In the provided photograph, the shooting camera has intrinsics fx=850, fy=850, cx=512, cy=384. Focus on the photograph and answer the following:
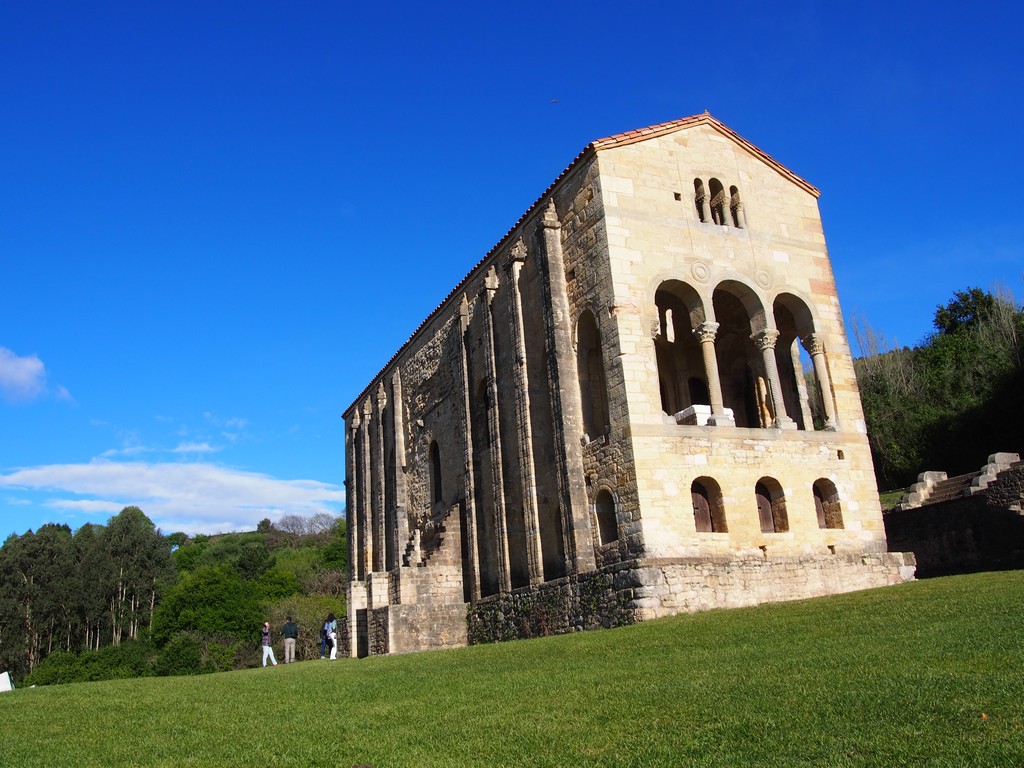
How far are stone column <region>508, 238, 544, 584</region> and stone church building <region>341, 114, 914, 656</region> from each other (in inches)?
2.3

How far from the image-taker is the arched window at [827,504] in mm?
20391

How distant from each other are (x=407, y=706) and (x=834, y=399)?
16.0 m

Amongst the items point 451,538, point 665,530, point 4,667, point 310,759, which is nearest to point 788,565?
point 665,530

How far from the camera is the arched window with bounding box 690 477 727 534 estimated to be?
19141mm

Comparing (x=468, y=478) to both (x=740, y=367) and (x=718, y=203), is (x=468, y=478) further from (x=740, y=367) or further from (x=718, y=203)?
(x=718, y=203)

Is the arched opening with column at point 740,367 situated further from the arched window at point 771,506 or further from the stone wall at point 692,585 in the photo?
the stone wall at point 692,585

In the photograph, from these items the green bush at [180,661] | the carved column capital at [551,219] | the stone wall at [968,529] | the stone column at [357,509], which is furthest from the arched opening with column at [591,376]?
the green bush at [180,661]

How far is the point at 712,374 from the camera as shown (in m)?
20.4

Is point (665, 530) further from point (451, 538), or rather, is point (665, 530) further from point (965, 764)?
point (965, 764)

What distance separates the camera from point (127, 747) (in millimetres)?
7867

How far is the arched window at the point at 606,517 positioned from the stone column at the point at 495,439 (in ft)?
12.8

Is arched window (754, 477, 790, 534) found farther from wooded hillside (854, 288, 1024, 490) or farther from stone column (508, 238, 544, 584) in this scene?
wooded hillside (854, 288, 1024, 490)

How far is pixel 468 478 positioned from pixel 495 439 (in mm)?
2262

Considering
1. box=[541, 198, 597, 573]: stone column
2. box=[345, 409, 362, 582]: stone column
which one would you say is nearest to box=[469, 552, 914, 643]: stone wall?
box=[541, 198, 597, 573]: stone column
